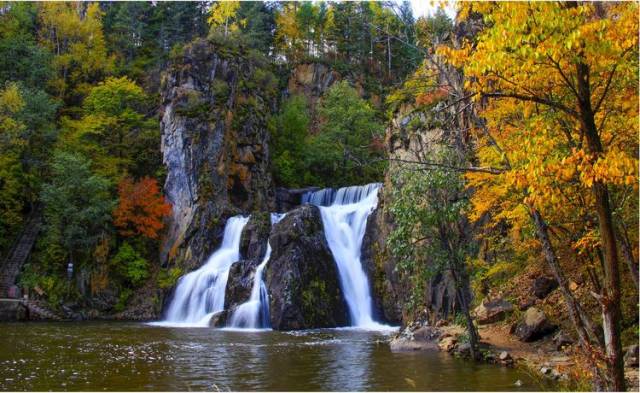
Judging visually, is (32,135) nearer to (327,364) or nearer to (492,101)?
(327,364)

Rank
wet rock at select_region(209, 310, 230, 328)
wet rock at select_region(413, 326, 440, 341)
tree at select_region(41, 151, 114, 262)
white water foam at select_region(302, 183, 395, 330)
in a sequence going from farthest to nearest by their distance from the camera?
tree at select_region(41, 151, 114, 262), white water foam at select_region(302, 183, 395, 330), wet rock at select_region(209, 310, 230, 328), wet rock at select_region(413, 326, 440, 341)

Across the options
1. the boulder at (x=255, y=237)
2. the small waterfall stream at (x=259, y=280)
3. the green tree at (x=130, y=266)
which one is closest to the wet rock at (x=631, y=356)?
the small waterfall stream at (x=259, y=280)

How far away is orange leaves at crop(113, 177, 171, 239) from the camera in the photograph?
3300cm

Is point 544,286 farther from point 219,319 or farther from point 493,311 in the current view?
point 219,319

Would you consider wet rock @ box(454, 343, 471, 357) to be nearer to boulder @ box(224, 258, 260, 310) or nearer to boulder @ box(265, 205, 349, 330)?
boulder @ box(265, 205, 349, 330)

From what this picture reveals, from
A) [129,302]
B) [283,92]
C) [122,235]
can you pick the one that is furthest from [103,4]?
[129,302]

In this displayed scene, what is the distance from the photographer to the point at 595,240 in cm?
957

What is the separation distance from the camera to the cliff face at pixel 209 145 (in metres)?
33.5

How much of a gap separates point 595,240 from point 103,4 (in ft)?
201

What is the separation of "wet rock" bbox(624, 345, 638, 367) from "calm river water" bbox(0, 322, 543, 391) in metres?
2.13

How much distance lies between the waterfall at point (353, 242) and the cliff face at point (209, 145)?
6574 mm

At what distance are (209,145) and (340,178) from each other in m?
12.0

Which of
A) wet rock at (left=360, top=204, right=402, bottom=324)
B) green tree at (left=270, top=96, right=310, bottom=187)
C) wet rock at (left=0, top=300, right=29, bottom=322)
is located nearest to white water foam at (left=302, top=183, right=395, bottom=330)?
wet rock at (left=360, top=204, right=402, bottom=324)

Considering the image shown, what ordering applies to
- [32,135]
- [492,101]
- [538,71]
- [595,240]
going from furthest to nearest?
[32,135], [492,101], [595,240], [538,71]
